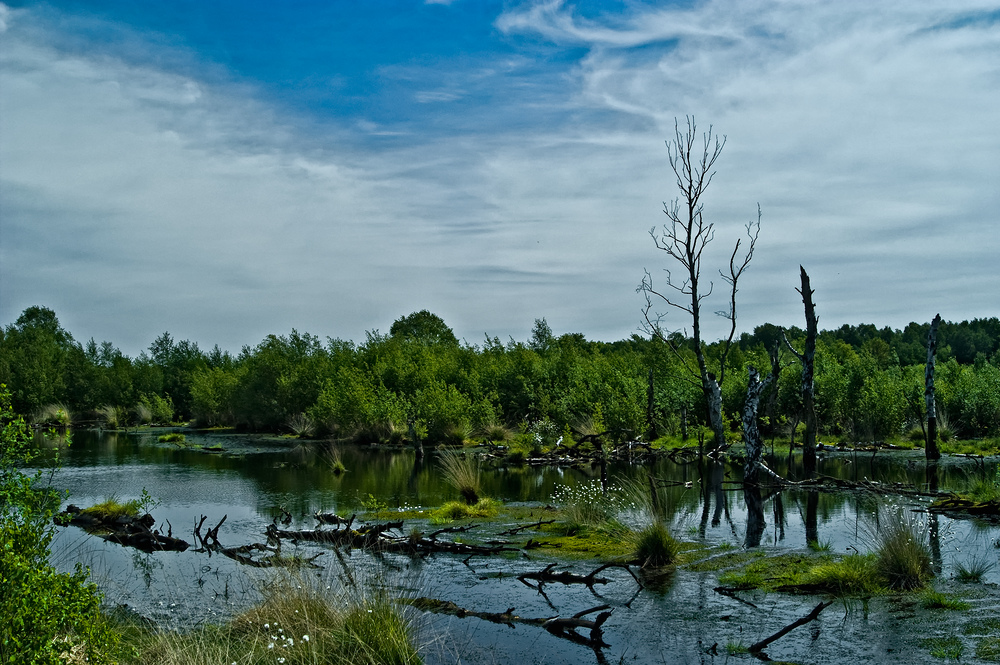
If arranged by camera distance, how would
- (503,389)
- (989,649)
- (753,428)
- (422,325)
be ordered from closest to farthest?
(989,649), (753,428), (503,389), (422,325)

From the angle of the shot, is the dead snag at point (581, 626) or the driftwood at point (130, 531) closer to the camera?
the dead snag at point (581, 626)

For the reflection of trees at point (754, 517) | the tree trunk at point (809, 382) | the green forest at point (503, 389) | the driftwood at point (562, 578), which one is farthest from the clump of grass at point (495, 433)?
the driftwood at point (562, 578)

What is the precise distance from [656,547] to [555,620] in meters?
3.70

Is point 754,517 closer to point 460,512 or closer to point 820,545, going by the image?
point 820,545

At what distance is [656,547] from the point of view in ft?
44.3

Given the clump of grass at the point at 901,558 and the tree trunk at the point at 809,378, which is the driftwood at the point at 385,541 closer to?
the clump of grass at the point at 901,558

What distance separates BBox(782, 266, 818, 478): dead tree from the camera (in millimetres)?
24031

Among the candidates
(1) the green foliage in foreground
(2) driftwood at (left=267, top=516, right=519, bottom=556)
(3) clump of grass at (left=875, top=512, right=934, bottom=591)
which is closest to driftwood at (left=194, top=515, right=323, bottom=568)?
(2) driftwood at (left=267, top=516, right=519, bottom=556)

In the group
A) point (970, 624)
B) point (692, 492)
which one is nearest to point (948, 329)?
point (692, 492)

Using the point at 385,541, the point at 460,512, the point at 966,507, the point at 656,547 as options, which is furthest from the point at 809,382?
the point at 385,541

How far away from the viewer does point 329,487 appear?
87.2 ft

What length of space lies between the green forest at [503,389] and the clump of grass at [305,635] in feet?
62.1

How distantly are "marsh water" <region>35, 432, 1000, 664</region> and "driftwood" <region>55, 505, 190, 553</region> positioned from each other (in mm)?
313

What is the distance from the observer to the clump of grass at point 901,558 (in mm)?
11234
